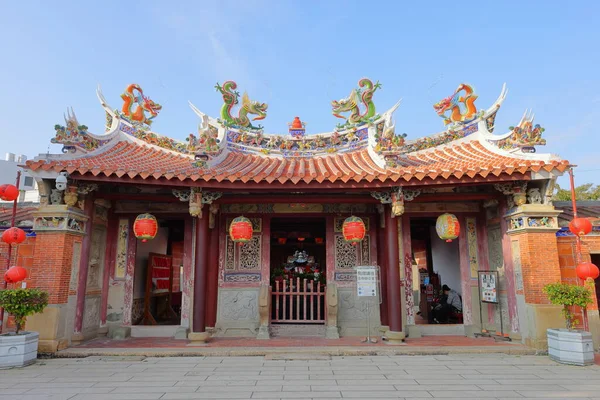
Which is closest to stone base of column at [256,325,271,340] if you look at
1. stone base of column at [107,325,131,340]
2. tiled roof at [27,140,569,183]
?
stone base of column at [107,325,131,340]

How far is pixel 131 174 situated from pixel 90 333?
3.43 m

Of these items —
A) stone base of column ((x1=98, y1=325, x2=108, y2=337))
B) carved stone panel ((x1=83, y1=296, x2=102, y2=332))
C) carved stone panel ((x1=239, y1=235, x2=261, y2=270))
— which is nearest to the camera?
carved stone panel ((x1=83, y1=296, x2=102, y2=332))

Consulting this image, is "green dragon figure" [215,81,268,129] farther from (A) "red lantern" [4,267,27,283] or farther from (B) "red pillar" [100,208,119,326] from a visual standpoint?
(A) "red lantern" [4,267,27,283]

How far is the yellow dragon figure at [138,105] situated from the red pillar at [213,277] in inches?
130

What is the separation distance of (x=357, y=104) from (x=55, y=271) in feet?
23.8

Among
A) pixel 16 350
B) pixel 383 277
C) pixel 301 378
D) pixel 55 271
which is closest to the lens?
pixel 301 378

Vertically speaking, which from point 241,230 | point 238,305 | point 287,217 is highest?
point 287,217

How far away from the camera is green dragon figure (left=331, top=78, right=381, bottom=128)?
910cm

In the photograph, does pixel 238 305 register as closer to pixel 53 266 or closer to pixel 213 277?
pixel 213 277

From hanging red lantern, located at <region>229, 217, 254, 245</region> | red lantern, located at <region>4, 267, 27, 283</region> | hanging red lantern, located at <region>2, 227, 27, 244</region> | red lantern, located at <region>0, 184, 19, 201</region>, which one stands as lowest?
red lantern, located at <region>4, 267, 27, 283</region>

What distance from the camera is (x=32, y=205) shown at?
8.78m

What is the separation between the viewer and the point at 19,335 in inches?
215

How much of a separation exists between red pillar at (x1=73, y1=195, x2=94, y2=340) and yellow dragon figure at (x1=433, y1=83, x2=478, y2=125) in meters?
7.92

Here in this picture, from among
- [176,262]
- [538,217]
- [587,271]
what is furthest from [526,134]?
[176,262]
